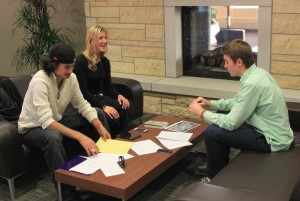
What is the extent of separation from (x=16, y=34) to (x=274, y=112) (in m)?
3.66

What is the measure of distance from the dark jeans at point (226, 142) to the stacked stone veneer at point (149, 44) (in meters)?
1.33

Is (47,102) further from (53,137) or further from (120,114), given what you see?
(120,114)

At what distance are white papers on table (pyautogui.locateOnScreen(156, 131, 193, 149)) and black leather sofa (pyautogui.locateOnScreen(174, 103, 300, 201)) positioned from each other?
414 millimetres

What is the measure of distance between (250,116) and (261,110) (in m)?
0.08

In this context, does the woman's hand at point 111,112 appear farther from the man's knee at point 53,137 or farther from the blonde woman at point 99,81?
the man's knee at point 53,137

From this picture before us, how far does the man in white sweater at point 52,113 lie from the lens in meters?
2.60

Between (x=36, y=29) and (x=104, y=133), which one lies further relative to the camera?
(x=36, y=29)

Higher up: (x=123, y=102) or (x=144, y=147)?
(x=123, y=102)

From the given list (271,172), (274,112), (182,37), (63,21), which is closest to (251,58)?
(274,112)

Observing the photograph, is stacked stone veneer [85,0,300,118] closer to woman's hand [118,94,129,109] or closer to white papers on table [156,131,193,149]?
woman's hand [118,94,129,109]

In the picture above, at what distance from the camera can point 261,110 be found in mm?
2482

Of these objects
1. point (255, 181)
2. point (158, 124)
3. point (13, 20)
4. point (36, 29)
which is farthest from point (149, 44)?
point (255, 181)

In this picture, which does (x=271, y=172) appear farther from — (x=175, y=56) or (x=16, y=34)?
(x=16, y=34)

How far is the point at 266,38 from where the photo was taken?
3695 millimetres
